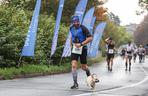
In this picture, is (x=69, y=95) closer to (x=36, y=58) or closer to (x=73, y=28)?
(x=73, y=28)

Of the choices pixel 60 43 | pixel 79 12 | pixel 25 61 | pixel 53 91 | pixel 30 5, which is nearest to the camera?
pixel 53 91

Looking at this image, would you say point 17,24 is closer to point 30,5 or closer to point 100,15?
point 30,5

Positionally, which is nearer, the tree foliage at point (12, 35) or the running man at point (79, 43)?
the running man at point (79, 43)

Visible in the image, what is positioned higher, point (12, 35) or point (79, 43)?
point (12, 35)

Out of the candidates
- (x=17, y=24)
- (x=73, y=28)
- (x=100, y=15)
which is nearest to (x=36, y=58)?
(x=17, y=24)

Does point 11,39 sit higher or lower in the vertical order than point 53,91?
higher

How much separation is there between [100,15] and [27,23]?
27.3 metres

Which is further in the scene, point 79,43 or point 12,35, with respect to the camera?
point 12,35

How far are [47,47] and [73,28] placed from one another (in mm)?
12549

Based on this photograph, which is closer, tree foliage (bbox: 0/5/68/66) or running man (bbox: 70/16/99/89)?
running man (bbox: 70/16/99/89)

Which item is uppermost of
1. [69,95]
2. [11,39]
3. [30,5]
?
[30,5]

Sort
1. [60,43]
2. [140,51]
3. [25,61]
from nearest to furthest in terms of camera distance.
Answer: [25,61], [60,43], [140,51]

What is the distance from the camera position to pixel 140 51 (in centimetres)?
4922

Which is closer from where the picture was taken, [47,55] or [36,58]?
[36,58]
